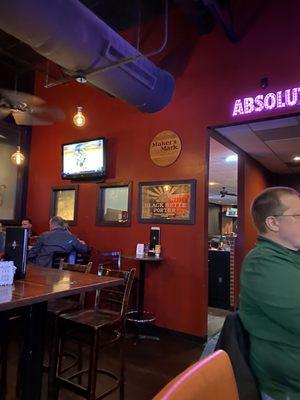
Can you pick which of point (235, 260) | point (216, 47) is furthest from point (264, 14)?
point (235, 260)

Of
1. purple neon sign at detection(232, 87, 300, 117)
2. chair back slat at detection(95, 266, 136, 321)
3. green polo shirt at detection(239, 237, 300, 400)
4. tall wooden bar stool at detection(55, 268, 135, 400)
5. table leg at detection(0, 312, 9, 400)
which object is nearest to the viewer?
green polo shirt at detection(239, 237, 300, 400)

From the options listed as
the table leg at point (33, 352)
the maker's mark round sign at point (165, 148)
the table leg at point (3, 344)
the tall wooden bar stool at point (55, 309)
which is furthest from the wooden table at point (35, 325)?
the maker's mark round sign at point (165, 148)

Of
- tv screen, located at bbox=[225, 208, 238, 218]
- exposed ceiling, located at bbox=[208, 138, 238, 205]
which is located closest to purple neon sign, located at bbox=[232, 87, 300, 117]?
exposed ceiling, located at bbox=[208, 138, 238, 205]

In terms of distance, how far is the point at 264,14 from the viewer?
12.6 ft

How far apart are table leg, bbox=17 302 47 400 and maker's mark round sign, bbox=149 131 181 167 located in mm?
2756

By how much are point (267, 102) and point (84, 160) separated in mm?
2765

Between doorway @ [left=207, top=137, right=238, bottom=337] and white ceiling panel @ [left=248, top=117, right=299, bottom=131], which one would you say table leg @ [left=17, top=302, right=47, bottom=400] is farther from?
white ceiling panel @ [left=248, top=117, right=299, bottom=131]

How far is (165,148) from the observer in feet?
14.2

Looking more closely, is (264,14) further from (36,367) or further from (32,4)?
(36,367)

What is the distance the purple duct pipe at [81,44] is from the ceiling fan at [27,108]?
106 centimetres

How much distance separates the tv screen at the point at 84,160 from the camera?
4.82 meters

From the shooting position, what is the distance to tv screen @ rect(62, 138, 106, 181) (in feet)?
15.8

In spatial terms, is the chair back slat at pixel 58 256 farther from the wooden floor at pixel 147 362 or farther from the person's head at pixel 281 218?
the person's head at pixel 281 218

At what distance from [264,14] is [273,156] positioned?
8.80 feet
